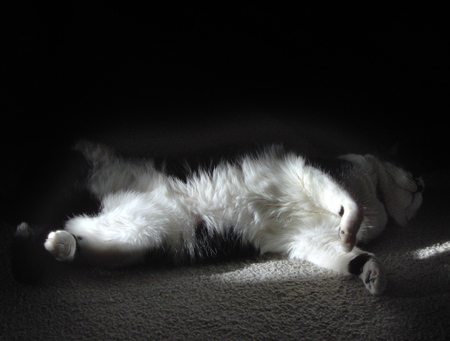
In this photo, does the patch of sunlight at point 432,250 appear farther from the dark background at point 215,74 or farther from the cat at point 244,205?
the dark background at point 215,74

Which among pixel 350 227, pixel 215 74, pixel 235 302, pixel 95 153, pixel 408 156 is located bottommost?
pixel 235 302

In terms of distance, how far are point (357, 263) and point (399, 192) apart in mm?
542

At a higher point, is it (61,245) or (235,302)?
(61,245)

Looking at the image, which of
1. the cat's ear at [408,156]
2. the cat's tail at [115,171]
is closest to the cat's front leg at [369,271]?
the cat's ear at [408,156]

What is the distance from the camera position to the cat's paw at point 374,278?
3.26 feet

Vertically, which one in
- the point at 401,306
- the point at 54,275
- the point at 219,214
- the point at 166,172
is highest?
the point at 166,172

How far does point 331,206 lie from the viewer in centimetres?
134

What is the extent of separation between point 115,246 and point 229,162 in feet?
1.81

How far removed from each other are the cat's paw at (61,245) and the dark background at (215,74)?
0.27 m

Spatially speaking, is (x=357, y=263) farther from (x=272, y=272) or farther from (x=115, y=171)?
(x=115, y=171)

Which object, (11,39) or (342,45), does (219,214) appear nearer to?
(342,45)

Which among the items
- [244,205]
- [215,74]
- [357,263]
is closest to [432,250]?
[357,263]

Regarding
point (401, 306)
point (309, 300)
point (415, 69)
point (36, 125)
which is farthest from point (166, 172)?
point (415, 69)

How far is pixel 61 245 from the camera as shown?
116 centimetres
